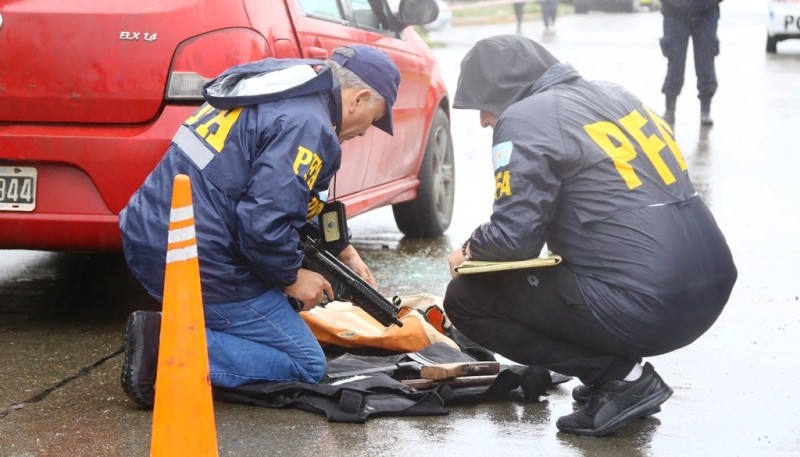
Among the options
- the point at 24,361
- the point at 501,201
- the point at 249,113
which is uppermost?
the point at 249,113

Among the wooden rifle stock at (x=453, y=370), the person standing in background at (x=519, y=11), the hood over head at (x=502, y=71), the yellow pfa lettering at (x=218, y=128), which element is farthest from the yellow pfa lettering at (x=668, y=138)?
the person standing in background at (x=519, y=11)

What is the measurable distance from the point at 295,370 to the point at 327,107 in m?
0.87

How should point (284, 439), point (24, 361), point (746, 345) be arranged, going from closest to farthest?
point (284, 439) < point (24, 361) < point (746, 345)

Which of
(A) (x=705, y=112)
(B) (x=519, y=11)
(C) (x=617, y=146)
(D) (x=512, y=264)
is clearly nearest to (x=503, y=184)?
(D) (x=512, y=264)

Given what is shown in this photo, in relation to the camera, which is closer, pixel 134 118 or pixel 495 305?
pixel 495 305

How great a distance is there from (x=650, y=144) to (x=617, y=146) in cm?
13

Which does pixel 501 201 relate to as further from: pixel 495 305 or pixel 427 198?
pixel 427 198

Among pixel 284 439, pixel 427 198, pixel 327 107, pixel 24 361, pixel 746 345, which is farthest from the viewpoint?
pixel 427 198

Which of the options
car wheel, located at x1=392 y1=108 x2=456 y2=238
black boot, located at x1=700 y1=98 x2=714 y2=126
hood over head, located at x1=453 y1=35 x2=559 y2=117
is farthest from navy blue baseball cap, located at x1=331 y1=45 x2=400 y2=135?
black boot, located at x1=700 y1=98 x2=714 y2=126

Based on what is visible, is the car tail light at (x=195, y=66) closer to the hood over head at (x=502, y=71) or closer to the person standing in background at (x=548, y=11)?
the hood over head at (x=502, y=71)

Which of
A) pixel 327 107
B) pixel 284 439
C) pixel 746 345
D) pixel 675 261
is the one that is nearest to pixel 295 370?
pixel 284 439

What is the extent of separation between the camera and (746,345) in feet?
17.1

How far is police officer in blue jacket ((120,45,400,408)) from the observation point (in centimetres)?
406

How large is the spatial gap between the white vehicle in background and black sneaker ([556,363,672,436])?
16162 mm
